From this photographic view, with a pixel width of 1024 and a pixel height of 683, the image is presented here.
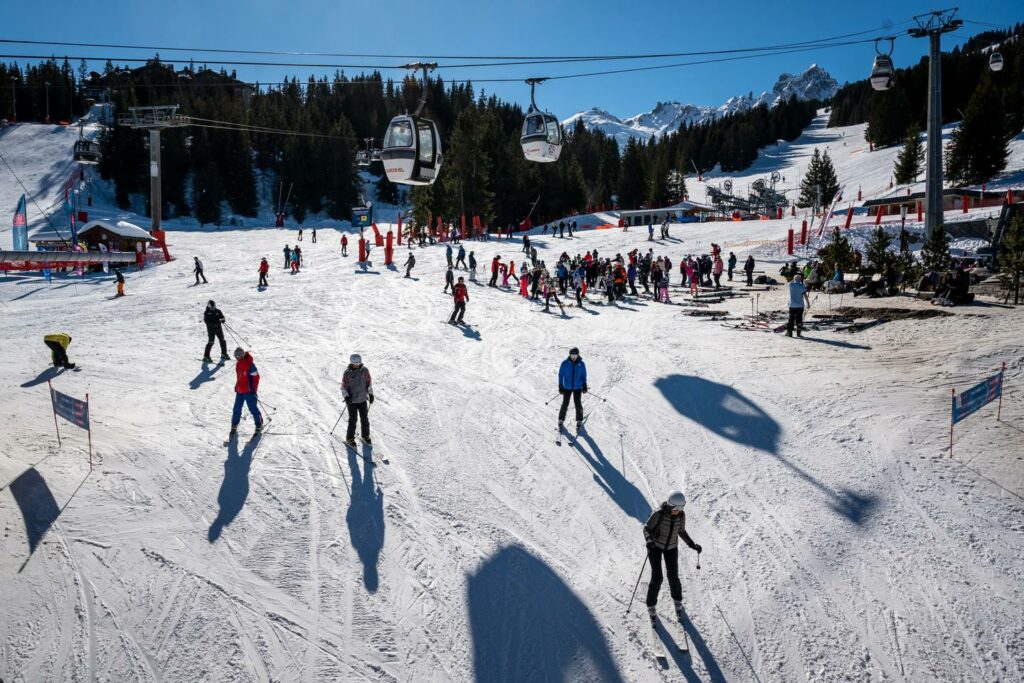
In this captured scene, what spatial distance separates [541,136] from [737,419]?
28.5ft

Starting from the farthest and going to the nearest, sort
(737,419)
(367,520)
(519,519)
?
(737,419), (519,519), (367,520)

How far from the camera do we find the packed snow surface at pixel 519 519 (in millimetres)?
5703

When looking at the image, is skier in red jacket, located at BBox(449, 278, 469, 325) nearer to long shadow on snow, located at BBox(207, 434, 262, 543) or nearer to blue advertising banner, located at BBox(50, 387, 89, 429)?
long shadow on snow, located at BBox(207, 434, 262, 543)

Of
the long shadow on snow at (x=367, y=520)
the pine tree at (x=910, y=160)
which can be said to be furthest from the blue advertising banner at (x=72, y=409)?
the pine tree at (x=910, y=160)

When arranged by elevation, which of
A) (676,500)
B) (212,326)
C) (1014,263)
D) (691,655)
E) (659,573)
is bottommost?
(691,655)

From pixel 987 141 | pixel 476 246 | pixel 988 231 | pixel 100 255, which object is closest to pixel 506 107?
pixel 987 141

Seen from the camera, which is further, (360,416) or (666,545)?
(360,416)

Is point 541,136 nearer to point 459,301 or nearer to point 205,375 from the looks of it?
point 459,301

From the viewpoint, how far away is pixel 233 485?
27.0ft

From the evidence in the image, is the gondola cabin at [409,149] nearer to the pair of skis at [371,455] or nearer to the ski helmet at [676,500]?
the pair of skis at [371,455]

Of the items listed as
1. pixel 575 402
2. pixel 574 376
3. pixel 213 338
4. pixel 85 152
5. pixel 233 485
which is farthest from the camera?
pixel 85 152

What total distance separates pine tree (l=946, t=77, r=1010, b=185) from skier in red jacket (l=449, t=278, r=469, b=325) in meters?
56.8

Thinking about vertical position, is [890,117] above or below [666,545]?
above

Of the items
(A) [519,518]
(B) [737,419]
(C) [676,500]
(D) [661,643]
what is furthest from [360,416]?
(B) [737,419]
